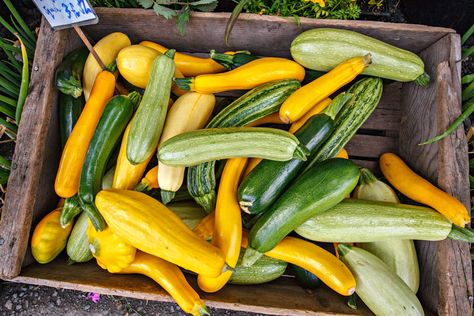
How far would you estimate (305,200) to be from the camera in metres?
1.16

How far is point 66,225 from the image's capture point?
136 cm

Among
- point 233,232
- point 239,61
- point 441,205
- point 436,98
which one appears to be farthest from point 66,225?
point 436,98

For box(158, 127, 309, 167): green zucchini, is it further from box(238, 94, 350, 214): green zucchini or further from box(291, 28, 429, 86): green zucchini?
box(291, 28, 429, 86): green zucchini

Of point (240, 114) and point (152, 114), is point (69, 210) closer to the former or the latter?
point (152, 114)

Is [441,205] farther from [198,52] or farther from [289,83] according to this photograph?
[198,52]

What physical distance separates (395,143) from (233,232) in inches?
34.3

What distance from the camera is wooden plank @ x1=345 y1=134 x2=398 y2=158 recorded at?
5.43 ft

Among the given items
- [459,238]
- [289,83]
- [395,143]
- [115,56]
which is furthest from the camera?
[395,143]

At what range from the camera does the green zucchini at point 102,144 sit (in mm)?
1280

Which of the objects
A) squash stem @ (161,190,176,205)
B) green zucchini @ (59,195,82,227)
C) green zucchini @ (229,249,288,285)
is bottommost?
green zucchini @ (229,249,288,285)

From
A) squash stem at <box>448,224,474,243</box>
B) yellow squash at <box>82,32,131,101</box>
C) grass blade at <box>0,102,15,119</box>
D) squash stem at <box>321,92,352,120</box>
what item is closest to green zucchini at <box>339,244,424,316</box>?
squash stem at <box>448,224,474,243</box>

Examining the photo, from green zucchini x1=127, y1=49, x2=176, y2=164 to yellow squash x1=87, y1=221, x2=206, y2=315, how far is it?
26cm

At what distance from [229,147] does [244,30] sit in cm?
56

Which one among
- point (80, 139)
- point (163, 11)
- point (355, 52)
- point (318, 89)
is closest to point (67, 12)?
point (163, 11)
